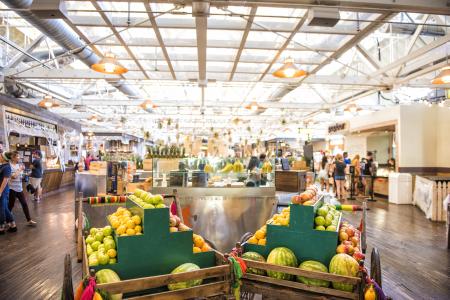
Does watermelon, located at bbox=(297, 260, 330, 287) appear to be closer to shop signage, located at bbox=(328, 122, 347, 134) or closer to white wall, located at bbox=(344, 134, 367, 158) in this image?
shop signage, located at bbox=(328, 122, 347, 134)

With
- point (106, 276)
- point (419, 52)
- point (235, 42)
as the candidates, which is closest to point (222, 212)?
point (106, 276)

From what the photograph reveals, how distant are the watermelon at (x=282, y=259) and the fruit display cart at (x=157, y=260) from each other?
35 cm

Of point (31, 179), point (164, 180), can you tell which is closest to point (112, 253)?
point (164, 180)

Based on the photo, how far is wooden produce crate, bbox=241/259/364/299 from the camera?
6.38 ft

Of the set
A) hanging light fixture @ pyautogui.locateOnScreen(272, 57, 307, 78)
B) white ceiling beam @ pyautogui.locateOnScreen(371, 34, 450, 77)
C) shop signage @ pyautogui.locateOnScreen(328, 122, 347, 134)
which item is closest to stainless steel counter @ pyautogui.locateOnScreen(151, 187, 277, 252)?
hanging light fixture @ pyautogui.locateOnScreen(272, 57, 307, 78)

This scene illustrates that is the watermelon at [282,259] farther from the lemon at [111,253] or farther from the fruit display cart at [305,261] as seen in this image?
the lemon at [111,253]

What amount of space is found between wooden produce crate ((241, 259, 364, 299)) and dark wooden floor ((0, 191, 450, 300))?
205 centimetres

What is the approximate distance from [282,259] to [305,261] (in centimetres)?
19

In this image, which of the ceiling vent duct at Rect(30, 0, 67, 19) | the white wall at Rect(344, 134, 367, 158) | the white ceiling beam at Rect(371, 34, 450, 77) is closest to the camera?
the ceiling vent duct at Rect(30, 0, 67, 19)

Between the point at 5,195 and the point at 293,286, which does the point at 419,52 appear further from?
the point at 5,195

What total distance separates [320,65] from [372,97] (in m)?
11.7

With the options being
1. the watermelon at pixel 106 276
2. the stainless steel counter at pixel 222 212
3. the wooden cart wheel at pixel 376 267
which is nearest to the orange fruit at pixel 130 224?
the watermelon at pixel 106 276

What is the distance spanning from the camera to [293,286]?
81.0 inches

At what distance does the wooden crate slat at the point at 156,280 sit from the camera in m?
1.77
